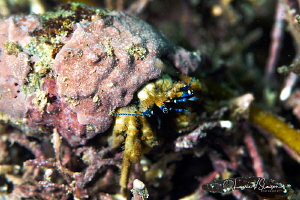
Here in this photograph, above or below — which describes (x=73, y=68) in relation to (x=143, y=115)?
above

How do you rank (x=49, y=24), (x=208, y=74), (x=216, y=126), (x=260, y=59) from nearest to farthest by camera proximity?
(x=49, y=24)
(x=216, y=126)
(x=208, y=74)
(x=260, y=59)

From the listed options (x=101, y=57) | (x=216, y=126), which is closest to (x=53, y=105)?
(x=101, y=57)

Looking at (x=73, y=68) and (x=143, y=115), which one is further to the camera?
(x=143, y=115)

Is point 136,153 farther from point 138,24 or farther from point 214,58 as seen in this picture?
point 214,58

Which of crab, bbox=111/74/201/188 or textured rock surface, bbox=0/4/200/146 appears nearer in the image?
textured rock surface, bbox=0/4/200/146
